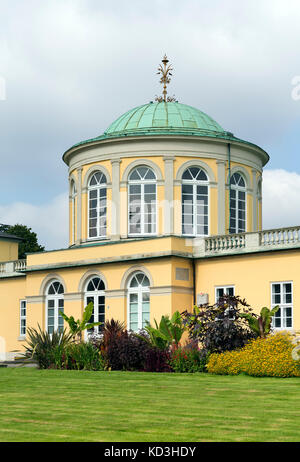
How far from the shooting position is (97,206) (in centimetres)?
3488

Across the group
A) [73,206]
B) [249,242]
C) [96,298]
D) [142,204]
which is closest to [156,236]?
[142,204]

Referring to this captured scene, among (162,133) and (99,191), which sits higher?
(162,133)

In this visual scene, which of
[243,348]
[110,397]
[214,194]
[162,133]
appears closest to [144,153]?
[162,133]

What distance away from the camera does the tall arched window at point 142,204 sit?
33312mm

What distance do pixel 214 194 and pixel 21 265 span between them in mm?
10626

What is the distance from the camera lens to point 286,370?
21.1m

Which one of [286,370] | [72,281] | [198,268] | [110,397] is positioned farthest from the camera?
[72,281]

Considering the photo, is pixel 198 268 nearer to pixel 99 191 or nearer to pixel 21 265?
pixel 99 191

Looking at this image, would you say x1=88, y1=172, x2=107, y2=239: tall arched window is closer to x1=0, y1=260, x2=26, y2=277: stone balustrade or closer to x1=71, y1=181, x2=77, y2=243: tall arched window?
x1=71, y1=181, x2=77, y2=243: tall arched window

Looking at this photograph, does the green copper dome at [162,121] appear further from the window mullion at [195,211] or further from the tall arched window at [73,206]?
the tall arched window at [73,206]

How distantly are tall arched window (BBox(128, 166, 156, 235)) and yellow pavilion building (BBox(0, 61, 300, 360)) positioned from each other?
4 cm

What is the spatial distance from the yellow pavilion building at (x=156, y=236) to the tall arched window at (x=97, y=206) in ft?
0.15

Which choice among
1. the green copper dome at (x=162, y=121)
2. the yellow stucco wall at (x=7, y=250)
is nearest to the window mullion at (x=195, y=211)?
the green copper dome at (x=162, y=121)

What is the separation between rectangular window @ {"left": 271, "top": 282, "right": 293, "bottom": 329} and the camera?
26625mm
